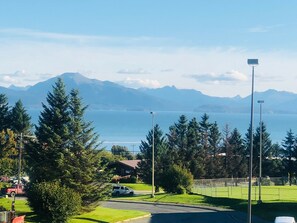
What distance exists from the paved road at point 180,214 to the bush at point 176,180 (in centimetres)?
775

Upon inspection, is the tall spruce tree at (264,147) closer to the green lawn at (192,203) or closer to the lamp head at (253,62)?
the green lawn at (192,203)

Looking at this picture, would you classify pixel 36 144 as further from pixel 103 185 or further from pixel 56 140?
pixel 103 185

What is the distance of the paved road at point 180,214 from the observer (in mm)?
42094

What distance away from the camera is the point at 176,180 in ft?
197

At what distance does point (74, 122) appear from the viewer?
4122 cm

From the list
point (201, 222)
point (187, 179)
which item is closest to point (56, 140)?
point (201, 222)

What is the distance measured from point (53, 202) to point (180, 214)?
13195 mm

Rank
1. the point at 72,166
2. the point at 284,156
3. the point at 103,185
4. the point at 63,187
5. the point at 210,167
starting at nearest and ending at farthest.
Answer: the point at 63,187 → the point at 72,166 → the point at 103,185 → the point at 210,167 → the point at 284,156

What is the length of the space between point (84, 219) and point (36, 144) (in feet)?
24.9

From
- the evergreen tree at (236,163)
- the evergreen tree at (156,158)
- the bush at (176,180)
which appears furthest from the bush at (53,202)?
the evergreen tree at (236,163)

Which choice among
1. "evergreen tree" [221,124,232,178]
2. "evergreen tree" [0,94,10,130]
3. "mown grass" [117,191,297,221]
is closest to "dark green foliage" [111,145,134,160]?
"evergreen tree" [221,124,232,178]

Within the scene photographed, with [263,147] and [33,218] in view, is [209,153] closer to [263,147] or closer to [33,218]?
[263,147]

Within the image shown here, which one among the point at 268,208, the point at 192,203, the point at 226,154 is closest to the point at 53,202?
the point at 268,208

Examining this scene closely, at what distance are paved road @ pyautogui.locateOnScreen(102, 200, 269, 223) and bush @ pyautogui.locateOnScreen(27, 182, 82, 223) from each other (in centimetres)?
657
